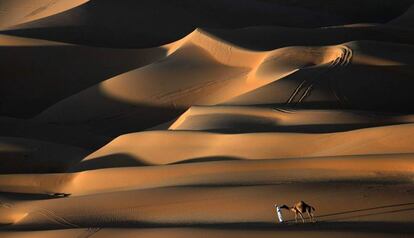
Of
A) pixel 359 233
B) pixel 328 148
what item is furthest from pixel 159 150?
pixel 359 233

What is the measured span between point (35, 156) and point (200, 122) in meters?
3.12

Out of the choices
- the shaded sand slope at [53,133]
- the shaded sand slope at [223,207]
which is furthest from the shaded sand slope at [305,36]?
the shaded sand slope at [223,207]

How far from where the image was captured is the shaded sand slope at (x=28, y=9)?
3403cm

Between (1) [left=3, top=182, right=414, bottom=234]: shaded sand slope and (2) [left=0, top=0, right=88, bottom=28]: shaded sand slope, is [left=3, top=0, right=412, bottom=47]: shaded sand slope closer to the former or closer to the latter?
(2) [left=0, top=0, right=88, bottom=28]: shaded sand slope

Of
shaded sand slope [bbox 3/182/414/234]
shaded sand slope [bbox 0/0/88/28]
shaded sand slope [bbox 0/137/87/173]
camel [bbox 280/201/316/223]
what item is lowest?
camel [bbox 280/201/316/223]

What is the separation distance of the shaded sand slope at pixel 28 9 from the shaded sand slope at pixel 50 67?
21.3ft

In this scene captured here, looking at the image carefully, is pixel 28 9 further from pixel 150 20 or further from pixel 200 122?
pixel 200 122

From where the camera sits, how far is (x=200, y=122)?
15.7 meters

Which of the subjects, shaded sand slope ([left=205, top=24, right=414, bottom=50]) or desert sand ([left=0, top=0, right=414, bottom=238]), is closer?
desert sand ([left=0, top=0, right=414, bottom=238])

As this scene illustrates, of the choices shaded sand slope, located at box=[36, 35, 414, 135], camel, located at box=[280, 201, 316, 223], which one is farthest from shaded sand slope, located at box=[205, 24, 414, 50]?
camel, located at box=[280, 201, 316, 223]

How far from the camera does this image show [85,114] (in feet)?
69.5

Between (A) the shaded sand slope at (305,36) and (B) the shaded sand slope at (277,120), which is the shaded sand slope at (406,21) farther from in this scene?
(B) the shaded sand slope at (277,120)

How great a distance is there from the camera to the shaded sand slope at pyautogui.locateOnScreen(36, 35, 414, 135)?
58.5ft

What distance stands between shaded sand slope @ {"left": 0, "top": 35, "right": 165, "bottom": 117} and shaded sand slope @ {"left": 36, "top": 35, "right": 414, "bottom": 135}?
2117mm
